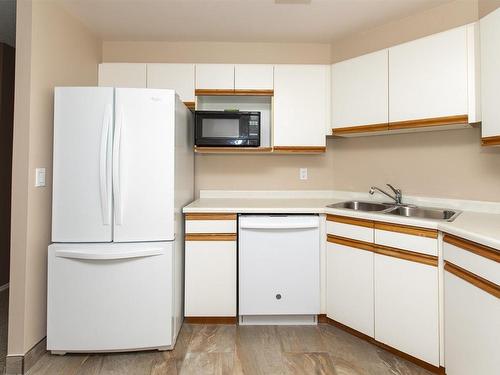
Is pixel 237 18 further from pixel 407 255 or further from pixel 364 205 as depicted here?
pixel 407 255

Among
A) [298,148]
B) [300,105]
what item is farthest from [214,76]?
[298,148]

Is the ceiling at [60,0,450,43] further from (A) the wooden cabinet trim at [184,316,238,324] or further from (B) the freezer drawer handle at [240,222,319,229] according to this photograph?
(A) the wooden cabinet trim at [184,316,238,324]

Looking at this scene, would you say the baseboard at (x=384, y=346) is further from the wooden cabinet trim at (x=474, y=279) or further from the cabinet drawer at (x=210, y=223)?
the cabinet drawer at (x=210, y=223)

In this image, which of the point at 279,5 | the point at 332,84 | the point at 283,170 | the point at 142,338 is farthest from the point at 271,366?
the point at 279,5

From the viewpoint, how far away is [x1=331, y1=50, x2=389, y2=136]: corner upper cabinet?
2250 millimetres

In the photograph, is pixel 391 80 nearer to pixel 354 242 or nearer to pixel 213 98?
pixel 354 242

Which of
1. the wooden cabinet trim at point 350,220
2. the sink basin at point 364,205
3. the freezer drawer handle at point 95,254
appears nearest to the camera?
the freezer drawer handle at point 95,254

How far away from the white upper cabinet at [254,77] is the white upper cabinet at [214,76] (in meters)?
0.06

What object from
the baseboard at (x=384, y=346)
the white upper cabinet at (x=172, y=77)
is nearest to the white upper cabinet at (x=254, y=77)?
the white upper cabinet at (x=172, y=77)

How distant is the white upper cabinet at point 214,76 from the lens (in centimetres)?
258

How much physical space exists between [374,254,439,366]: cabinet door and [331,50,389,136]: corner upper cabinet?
1.05 metres

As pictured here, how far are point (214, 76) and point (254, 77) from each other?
352 millimetres

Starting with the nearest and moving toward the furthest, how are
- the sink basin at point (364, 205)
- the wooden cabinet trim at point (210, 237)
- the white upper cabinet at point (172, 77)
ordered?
1. the wooden cabinet trim at point (210, 237)
2. the sink basin at point (364, 205)
3. the white upper cabinet at point (172, 77)

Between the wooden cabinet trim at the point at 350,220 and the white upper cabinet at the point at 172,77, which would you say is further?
the white upper cabinet at the point at 172,77
